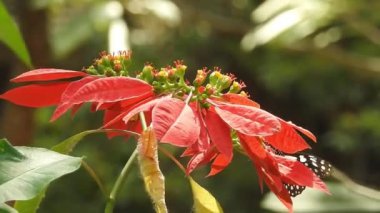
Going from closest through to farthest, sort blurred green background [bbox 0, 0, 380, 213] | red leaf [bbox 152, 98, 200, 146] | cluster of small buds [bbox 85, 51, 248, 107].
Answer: red leaf [bbox 152, 98, 200, 146], cluster of small buds [bbox 85, 51, 248, 107], blurred green background [bbox 0, 0, 380, 213]

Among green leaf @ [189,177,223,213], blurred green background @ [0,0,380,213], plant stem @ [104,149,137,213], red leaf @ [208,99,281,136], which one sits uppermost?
red leaf @ [208,99,281,136]

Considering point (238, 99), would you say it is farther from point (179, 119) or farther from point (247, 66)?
point (247, 66)

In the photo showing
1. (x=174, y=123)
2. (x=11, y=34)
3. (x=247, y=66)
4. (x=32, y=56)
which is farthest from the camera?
(x=247, y=66)

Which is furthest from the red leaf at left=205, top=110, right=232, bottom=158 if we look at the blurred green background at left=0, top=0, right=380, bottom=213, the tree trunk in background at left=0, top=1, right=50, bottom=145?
the blurred green background at left=0, top=0, right=380, bottom=213

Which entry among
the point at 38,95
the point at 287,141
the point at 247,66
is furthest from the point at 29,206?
the point at 247,66

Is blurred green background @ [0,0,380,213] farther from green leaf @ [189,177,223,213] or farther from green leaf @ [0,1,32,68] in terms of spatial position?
green leaf @ [189,177,223,213]

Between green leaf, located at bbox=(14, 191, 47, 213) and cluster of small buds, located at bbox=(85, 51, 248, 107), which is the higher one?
cluster of small buds, located at bbox=(85, 51, 248, 107)
